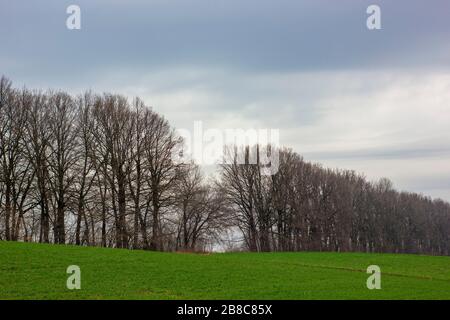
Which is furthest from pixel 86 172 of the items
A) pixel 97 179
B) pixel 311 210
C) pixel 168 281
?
pixel 311 210

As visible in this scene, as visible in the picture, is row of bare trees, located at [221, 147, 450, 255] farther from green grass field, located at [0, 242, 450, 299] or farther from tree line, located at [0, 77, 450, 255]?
green grass field, located at [0, 242, 450, 299]

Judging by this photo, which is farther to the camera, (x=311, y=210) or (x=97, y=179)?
(x=311, y=210)

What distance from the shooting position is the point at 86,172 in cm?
5888

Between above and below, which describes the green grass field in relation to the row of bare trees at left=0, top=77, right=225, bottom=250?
below

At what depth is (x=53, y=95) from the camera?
5975cm

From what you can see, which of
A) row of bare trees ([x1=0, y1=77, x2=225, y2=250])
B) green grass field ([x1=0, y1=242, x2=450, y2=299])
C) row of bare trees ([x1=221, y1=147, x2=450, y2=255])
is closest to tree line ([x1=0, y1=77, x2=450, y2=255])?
row of bare trees ([x1=0, y1=77, x2=225, y2=250])

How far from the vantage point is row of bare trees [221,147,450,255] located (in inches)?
3297

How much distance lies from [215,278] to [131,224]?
1327 inches

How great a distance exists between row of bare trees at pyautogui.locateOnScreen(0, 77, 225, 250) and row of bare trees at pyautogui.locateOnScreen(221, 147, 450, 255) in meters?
21.9

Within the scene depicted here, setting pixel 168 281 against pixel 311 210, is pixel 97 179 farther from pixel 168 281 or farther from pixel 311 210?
pixel 311 210

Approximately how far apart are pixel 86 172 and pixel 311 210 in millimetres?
43464

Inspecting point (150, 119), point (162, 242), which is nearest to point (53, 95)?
point (150, 119)

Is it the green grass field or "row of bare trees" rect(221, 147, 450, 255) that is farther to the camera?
"row of bare trees" rect(221, 147, 450, 255)
